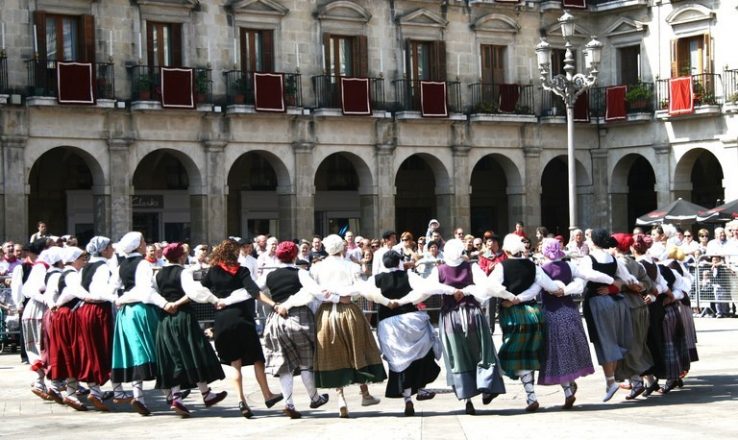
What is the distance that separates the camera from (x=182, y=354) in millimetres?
14070

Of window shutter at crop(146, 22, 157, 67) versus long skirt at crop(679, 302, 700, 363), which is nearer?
long skirt at crop(679, 302, 700, 363)

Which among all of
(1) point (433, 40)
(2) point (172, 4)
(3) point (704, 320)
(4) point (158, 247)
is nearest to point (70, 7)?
(2) point (172, 4)

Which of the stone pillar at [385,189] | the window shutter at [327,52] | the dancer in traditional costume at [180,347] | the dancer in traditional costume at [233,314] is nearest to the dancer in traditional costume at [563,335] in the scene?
the dancer in traditional costume at [233,314]

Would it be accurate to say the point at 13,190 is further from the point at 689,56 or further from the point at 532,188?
the point at 689,56

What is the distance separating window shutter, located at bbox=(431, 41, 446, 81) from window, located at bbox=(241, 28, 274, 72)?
4.84 m

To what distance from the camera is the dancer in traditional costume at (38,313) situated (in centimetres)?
1557

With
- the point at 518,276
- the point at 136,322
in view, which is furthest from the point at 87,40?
the point at 518,276

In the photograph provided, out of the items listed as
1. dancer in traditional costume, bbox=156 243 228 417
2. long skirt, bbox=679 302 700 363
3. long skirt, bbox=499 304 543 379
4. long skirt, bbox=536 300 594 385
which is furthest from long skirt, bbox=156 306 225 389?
long skirt, bbox=679 302 700 363

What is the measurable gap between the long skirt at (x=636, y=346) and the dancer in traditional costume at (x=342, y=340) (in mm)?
2569

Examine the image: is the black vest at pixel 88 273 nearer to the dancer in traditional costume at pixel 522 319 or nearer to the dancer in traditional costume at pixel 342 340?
the dancer in traditional costume at pixel 342 340

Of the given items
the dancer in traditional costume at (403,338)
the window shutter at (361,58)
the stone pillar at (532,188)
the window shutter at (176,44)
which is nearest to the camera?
the dancer in traditional costume at (403,338)

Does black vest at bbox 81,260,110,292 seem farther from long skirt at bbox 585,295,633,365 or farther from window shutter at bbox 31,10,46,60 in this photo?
window shutter at bbox 31,10,46,60

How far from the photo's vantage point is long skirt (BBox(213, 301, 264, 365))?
14047 mm

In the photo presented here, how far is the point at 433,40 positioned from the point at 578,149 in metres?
5.62
